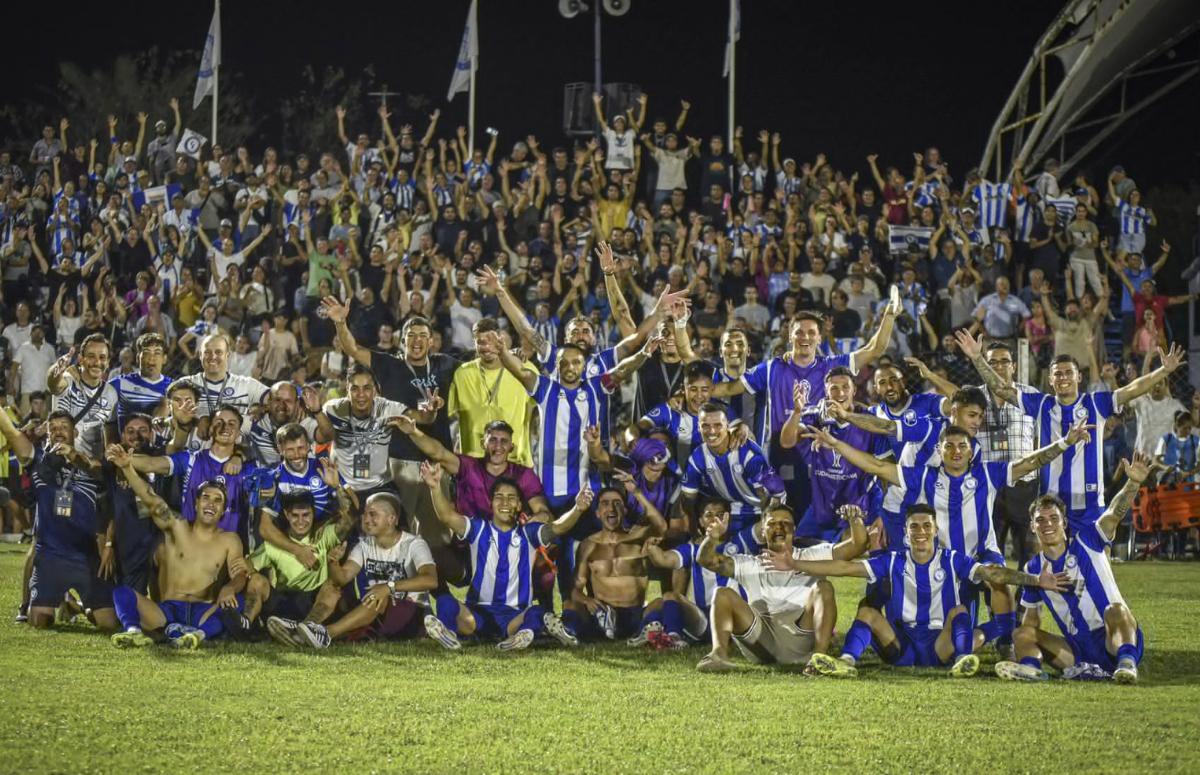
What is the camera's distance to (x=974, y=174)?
21250 millimetres

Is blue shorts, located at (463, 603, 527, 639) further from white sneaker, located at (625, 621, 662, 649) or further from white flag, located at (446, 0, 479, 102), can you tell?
white flag, located at (446, 0, 479, 102)

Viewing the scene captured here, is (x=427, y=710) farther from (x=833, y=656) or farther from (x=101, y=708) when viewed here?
(x=833, y=656)

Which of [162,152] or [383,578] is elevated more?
[162,152]

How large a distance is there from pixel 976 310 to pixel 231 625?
1147 cm

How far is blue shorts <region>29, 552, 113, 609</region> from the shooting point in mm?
10914

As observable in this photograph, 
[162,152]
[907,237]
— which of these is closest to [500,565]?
[907,237]

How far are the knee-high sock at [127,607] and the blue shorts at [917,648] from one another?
183 inches

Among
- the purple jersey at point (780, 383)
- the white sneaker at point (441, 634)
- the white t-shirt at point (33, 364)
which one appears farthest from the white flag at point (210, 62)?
the white sneaker at point (441, 634)

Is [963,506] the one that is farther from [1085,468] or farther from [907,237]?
[907,237]

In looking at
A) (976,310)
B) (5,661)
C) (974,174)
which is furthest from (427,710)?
(974,174)

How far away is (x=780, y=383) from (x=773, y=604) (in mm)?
2525

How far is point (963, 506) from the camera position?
10.3m

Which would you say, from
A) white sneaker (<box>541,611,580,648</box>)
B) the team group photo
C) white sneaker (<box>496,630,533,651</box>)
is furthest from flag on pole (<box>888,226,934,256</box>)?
white sneaker (<box>496,630,533,651</box>)

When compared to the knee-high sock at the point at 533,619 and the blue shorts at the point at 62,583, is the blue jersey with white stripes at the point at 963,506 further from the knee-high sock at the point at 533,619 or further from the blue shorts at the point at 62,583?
the blue shorts at the point at 62,583
